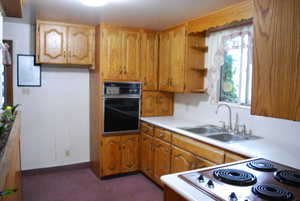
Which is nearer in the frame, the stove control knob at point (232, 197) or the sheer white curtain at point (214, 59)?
the stove control knob at point (232, 197)

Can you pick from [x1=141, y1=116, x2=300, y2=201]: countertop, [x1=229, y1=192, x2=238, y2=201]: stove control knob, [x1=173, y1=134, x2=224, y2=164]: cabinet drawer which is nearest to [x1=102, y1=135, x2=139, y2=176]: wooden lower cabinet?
[x1=173, y1=134, x2=224, y2=164]: cabinet drawer

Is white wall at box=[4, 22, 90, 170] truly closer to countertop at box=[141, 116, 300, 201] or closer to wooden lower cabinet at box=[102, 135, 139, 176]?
wooden lower cabinet at box=[102, 135, 139, 176]

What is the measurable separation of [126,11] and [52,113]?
6.73ft

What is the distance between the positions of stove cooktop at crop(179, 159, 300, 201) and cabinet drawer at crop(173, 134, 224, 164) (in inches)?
23.7

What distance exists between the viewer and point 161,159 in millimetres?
3230

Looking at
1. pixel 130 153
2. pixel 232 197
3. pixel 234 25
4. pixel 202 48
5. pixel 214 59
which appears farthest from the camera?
pixel 130 153

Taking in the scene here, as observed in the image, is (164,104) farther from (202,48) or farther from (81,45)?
(81,45)

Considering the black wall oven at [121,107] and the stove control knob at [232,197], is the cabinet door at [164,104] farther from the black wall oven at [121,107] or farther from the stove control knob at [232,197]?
the stove control knob at [232,197]

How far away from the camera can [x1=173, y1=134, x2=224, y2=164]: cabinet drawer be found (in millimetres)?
2240

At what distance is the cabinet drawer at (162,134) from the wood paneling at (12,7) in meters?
2.07

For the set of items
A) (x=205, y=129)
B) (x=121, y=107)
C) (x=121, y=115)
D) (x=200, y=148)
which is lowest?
(x=200, y=148)

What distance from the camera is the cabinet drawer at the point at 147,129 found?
3455 millimetres

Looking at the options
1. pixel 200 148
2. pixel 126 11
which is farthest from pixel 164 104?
pixel 126 11

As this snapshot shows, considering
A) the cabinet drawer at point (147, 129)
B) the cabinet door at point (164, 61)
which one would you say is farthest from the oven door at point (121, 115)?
the cabinet door at point (164, 61)
